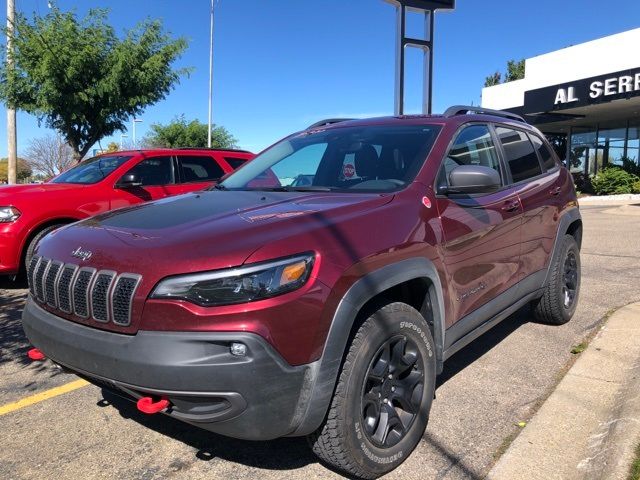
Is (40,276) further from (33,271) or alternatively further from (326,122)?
(326,122)

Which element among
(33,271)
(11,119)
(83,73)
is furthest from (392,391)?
(11,119)

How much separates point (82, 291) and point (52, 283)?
12.2 inches

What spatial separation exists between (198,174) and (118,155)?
113cm

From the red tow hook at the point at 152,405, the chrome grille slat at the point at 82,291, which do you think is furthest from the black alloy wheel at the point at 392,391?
the chrome grille slat at the point at 82,291

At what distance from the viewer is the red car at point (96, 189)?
6.34 meters

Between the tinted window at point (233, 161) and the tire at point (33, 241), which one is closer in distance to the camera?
the tire at point (33, 241)

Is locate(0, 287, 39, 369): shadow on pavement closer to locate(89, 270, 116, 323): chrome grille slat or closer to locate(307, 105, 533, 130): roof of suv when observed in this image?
locate(89, 270, 116, 323): chrome grille slat

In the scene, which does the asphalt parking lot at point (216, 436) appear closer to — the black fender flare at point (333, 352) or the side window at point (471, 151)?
the black fender flare at point (333, 352)

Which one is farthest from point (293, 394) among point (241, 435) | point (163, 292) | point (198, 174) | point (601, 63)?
point (601, 63)

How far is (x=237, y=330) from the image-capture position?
2129mm

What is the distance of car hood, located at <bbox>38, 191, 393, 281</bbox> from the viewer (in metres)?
2.26

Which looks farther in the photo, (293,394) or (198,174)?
(198,174)

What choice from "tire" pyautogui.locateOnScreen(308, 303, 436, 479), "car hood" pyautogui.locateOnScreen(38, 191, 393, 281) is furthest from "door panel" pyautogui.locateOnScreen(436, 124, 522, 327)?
"car hood" pyautogui.locateOnScreen(38, 191, 393, 281)

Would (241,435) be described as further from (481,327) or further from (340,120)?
(340,120)
